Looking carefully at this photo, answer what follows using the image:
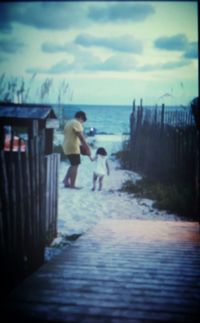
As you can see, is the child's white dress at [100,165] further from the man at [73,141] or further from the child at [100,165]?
the man at [73,141]

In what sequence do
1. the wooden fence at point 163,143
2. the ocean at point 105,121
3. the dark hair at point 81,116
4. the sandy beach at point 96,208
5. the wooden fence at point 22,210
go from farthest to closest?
1. the ocean at point 105,121
2. the wooden fence at point 163,143
3. the dark hair at point 81,116
4. the sandy beach at point 96,208
5. the wooden fence at point 22,210

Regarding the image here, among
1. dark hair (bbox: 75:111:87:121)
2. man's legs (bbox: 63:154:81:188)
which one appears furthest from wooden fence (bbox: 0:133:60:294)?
man's legs (bbox: 63:154:81:188)

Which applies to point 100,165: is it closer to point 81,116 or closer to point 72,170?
point 72,170

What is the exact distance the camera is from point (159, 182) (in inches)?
338

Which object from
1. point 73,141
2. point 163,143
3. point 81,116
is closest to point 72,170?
point 73,141

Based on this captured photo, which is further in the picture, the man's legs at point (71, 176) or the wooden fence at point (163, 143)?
the man's legs at point (71, 176)

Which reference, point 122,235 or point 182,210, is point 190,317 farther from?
point 182,210

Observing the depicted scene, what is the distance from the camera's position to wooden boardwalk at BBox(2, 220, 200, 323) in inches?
91.8

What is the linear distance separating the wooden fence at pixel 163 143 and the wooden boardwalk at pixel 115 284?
11.4 feet

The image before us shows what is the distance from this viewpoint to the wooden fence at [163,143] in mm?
8086

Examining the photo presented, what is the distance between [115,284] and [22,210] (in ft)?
3.61

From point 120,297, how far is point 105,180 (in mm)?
Answer: 6868

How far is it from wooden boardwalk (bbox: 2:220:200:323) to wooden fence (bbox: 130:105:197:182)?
347 cm

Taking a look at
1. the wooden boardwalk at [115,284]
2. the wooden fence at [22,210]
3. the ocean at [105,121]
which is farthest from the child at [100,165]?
the ocean at [105,121]
